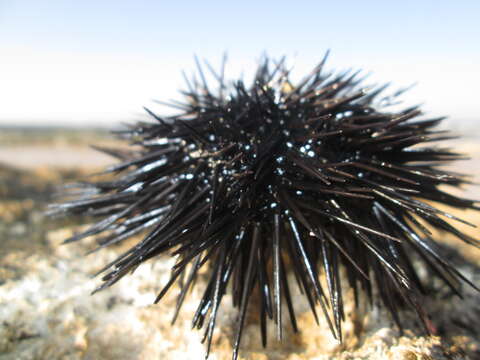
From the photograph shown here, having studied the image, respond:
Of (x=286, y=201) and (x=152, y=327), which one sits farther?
(x=152, y=327)

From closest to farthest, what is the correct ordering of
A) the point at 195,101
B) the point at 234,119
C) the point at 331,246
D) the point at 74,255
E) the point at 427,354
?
A: the point at 427,354, the point at 331,246, the point at 234,119, the point at 195,101, the point at 74,255

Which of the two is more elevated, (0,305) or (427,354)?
(427,354)

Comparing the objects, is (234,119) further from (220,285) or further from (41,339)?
(41,339)

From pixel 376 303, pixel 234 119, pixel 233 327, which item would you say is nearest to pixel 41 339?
pixel 233 327

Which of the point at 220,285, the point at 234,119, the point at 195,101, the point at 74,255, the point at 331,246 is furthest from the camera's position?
the point at 74,255

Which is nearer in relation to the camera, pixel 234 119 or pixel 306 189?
pixel 306 189

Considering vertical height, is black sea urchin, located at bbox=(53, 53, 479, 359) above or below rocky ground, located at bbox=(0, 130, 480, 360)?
above

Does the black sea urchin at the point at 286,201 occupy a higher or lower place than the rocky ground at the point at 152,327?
higher

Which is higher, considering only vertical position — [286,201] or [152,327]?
[286,201]
